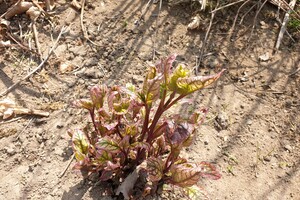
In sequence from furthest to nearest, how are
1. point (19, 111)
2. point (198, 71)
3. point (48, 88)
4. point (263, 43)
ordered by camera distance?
point (263, 43), point (198, 71), point (48, 88), point (19, 111)

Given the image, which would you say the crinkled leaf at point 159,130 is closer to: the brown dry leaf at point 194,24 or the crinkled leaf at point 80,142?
the crinkled leaf at point 80,142

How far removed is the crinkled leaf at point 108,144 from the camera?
1.90 meters

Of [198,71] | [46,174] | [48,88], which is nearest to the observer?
[46,174]

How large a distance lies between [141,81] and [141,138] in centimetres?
76

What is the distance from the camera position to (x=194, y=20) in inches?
121

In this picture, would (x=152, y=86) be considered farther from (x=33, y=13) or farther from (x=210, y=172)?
(x=33, y=13)

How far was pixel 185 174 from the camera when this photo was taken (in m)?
1.89

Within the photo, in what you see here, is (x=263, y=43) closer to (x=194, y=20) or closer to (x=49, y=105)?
(x=194, y=20)

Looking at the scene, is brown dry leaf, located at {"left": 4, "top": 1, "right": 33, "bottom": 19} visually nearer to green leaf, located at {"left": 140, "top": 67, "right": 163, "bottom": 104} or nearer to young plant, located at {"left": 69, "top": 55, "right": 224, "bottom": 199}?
young plant, located at {"left": 69, "top": 55, "right": 224, "bottom": 199}

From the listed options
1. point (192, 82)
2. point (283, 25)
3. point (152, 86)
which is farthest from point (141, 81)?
point (283, 25)

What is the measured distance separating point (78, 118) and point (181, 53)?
3.18ft

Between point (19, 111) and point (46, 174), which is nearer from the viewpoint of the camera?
point (46, 174)

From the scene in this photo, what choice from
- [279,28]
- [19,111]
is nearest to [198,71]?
[279,28]

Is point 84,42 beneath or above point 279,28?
beneath
